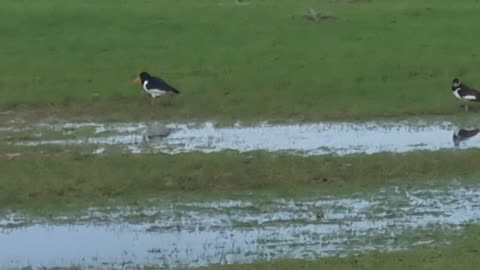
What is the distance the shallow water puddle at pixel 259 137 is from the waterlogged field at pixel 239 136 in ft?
0.22

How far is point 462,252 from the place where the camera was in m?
13.0

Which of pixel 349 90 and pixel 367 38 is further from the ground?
pixel 367 38

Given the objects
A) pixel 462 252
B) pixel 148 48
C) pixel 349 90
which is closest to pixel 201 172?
pixel 462 252

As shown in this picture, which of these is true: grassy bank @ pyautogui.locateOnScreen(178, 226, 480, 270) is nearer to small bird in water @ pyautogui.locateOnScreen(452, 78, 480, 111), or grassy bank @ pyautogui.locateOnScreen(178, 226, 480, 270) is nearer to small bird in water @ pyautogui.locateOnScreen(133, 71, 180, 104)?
small bird in water @ pyautogui.locateOnScreen(452, 78, 480, 111)

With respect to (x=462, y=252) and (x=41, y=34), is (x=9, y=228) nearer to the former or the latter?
(x=462, y=252)

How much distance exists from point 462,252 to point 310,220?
9.01ft

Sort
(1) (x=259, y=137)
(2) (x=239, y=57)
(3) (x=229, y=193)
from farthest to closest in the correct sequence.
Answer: (2) (x=239, y=57) < (1) (x=259, y=137) < (3) (x=229, y=193)

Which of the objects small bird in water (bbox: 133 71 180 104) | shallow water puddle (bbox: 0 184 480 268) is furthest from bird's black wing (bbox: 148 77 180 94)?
shallow water puddle (bbox: 0 184 480 268)

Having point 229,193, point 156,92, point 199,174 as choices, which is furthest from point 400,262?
point 156,92

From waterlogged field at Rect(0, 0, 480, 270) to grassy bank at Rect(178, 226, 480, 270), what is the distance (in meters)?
0.04

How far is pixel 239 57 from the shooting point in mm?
29188

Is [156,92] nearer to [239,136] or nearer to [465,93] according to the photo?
[239,136]

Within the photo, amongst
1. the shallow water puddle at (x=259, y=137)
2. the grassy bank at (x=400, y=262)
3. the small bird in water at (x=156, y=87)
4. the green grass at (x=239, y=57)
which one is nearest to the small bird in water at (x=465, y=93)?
the green grass at (x=239, y=57)

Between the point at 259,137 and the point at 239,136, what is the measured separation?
0.37m
